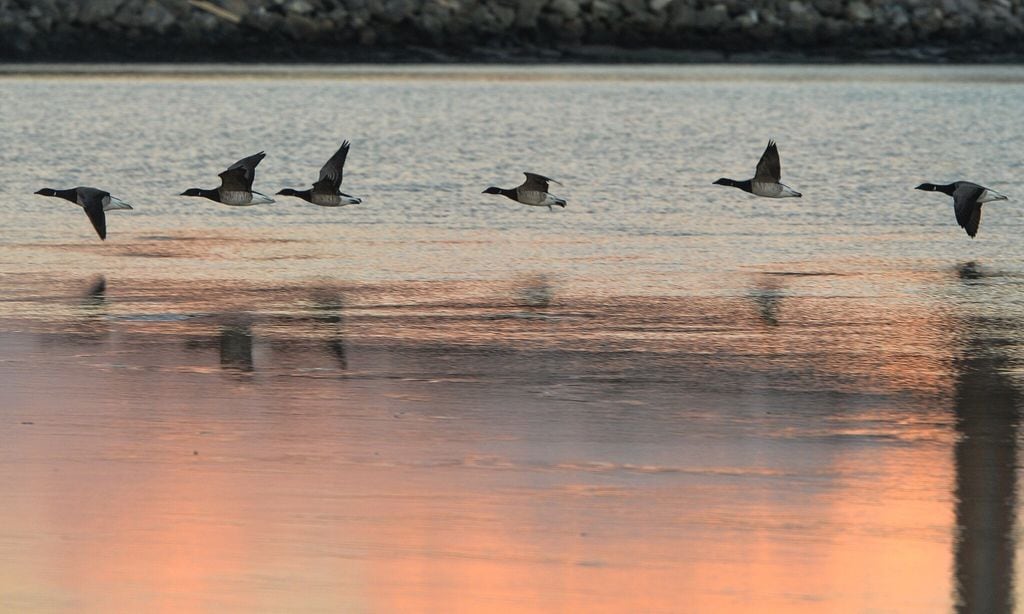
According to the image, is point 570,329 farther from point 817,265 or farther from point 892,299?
point 817,265

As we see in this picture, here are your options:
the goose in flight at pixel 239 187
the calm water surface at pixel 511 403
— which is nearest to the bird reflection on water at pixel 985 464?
the calm water surface at pixel 511 403

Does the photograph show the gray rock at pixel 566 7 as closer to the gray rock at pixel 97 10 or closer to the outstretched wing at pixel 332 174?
the gray rock at pixel 97 10

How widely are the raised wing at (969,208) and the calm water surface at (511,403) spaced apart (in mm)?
259

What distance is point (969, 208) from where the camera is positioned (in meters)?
17.2

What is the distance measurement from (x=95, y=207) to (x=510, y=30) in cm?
5305

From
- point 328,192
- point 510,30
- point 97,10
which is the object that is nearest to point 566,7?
point 510,30

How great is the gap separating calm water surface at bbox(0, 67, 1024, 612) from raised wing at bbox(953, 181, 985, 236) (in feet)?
0.85

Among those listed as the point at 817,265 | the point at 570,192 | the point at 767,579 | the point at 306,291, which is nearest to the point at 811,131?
the point at 570,192

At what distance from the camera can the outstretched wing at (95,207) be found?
55.9 ft

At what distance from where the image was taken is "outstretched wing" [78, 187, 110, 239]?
55.9ft

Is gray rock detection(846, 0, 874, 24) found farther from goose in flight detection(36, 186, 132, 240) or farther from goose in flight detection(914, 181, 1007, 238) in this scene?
goose in flight detection(36, 186, 132, 240)

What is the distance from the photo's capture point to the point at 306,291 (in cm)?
1468

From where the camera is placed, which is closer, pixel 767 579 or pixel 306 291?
pixel 767 579

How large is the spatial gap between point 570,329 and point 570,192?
Result: 1171 centimetres
